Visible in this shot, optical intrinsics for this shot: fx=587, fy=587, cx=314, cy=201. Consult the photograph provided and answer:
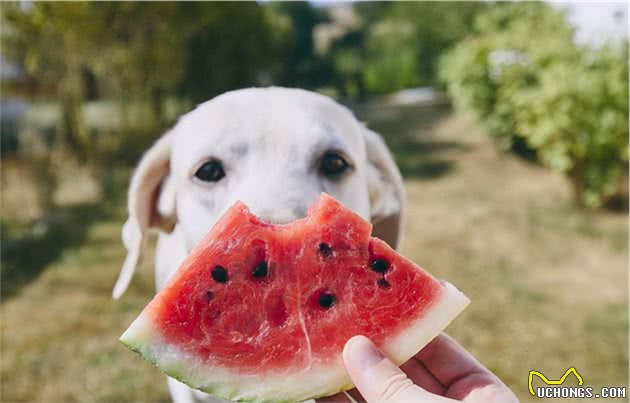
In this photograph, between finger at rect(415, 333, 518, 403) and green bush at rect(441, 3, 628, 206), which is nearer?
finger at rect(415, 333, 518, 403)

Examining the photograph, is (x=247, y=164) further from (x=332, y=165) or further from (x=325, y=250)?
(x=325, y=250)

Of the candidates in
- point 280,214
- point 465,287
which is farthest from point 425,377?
point 465,287

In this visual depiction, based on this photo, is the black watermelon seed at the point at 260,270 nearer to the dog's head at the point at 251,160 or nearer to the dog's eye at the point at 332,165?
the dog's head at the point at 251,160

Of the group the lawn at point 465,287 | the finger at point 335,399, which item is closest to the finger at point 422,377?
the finger at point 335,399

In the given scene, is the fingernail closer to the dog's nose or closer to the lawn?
the dog's nose

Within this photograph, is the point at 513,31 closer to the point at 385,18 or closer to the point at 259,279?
the point at 385,18

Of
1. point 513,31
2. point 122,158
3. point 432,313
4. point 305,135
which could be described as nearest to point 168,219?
point 305,135

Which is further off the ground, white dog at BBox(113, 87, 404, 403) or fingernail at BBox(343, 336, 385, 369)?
white dog at BBox(113, 87, 404, 403)

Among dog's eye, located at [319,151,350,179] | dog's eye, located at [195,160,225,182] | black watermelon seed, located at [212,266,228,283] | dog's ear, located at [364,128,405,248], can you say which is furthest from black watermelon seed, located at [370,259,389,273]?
dog's ear, located at [364,128,405,248]
